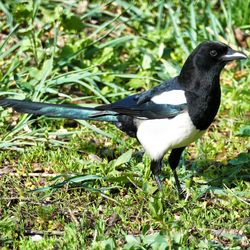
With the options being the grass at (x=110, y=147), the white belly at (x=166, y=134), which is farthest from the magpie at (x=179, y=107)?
the grass at (x=110, y=147)

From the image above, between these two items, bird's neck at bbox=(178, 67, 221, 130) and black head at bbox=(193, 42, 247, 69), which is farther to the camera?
black head at bbox=(193, 42, 247, 69)

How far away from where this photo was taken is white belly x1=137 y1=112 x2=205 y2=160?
3.68m

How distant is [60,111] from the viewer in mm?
4129

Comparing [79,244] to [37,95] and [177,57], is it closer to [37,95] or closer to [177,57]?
[37,95]

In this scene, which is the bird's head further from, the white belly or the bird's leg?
the bird's leg

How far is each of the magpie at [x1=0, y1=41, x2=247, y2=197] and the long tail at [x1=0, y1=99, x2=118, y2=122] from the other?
3.3 inches

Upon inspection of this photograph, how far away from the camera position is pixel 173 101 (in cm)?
374

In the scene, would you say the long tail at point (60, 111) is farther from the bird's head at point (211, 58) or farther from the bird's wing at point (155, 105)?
the bird's head at point (211, 58)

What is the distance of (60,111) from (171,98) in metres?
0.70

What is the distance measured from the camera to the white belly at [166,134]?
12.1 ft

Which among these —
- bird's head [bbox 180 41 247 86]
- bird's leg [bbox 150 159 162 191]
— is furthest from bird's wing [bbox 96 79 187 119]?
bird's leg [bbox 150 159 162 191]

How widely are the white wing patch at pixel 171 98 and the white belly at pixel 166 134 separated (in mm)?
78

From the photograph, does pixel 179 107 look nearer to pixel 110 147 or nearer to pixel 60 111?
pixel 60 111

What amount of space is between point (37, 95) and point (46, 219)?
4.25 feet
